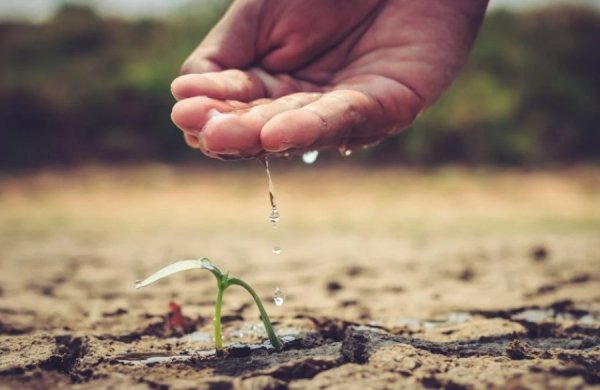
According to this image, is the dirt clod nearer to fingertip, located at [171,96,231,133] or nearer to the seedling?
the seedling

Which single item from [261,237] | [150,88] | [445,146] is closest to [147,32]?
[150,88]

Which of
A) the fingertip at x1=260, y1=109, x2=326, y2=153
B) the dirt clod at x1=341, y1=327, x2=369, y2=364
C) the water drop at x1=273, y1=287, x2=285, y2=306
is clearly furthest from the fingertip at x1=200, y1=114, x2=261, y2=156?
the dirt clod at x1=341, y1=327, x2=369, y2=364

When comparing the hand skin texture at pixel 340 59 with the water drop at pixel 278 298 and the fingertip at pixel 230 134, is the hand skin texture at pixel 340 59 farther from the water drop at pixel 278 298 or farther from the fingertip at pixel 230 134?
the water drop at pixel 278 298

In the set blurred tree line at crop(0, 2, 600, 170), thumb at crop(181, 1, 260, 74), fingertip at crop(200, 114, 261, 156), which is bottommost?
fingertip at crop(200, 114, 261, 156)

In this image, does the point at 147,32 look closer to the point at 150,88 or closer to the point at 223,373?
the point at 150,88

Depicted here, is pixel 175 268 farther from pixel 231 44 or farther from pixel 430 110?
pixel 430 110

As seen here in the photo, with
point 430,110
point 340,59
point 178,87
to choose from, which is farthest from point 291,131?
point 430,110
